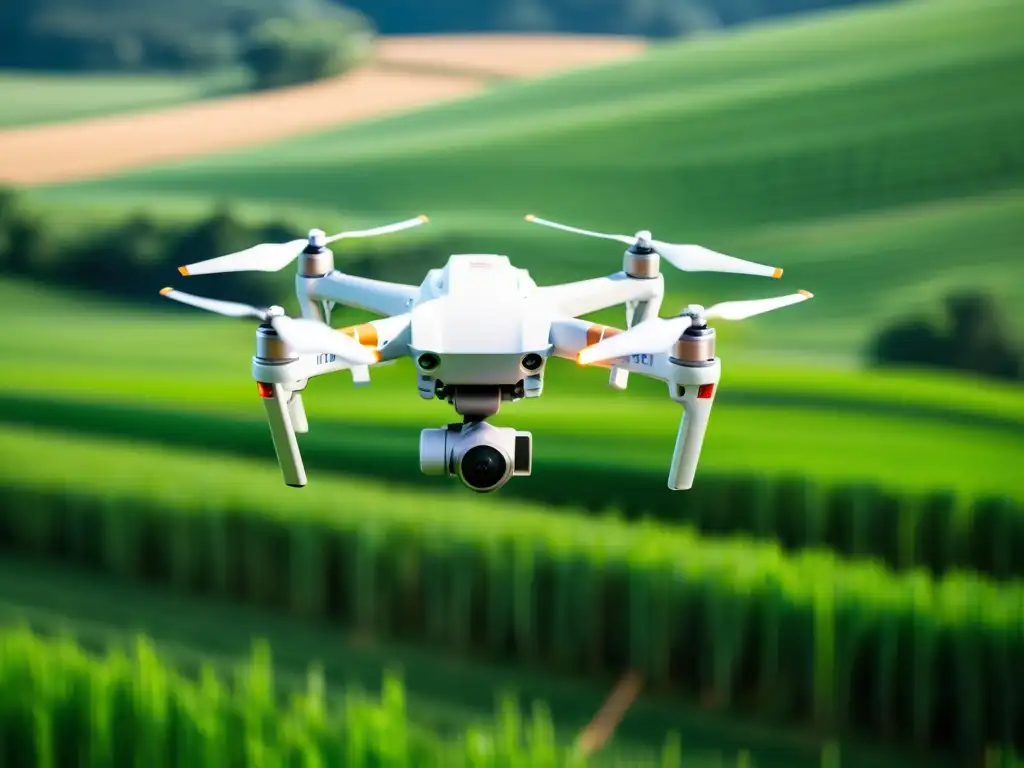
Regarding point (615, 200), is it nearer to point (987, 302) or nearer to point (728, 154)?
point (728, 154)

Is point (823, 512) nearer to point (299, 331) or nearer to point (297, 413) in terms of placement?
point (297, 413)

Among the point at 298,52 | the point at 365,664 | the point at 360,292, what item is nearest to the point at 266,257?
the point at 360,292

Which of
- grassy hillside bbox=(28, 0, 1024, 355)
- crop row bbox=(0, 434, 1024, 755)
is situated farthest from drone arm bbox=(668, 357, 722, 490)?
grassy hillside bbox=(28, 0, 1024, 355)

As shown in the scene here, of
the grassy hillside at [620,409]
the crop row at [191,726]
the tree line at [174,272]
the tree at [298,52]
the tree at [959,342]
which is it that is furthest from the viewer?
the tree at [298,52]

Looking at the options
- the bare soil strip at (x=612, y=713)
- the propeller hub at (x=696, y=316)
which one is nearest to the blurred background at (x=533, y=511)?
the bare soil strip at (x=612, y=713)

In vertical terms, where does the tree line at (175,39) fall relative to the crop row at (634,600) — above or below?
above

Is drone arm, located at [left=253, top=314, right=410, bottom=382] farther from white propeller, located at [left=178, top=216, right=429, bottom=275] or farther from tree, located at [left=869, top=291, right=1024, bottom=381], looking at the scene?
tree, located at [left=869, top=291, right=1024, bottom=381]

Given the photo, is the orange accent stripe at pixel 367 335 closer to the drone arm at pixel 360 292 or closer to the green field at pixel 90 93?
the drone arm at pixel 360 292

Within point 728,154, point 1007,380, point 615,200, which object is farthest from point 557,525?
point 728,154
